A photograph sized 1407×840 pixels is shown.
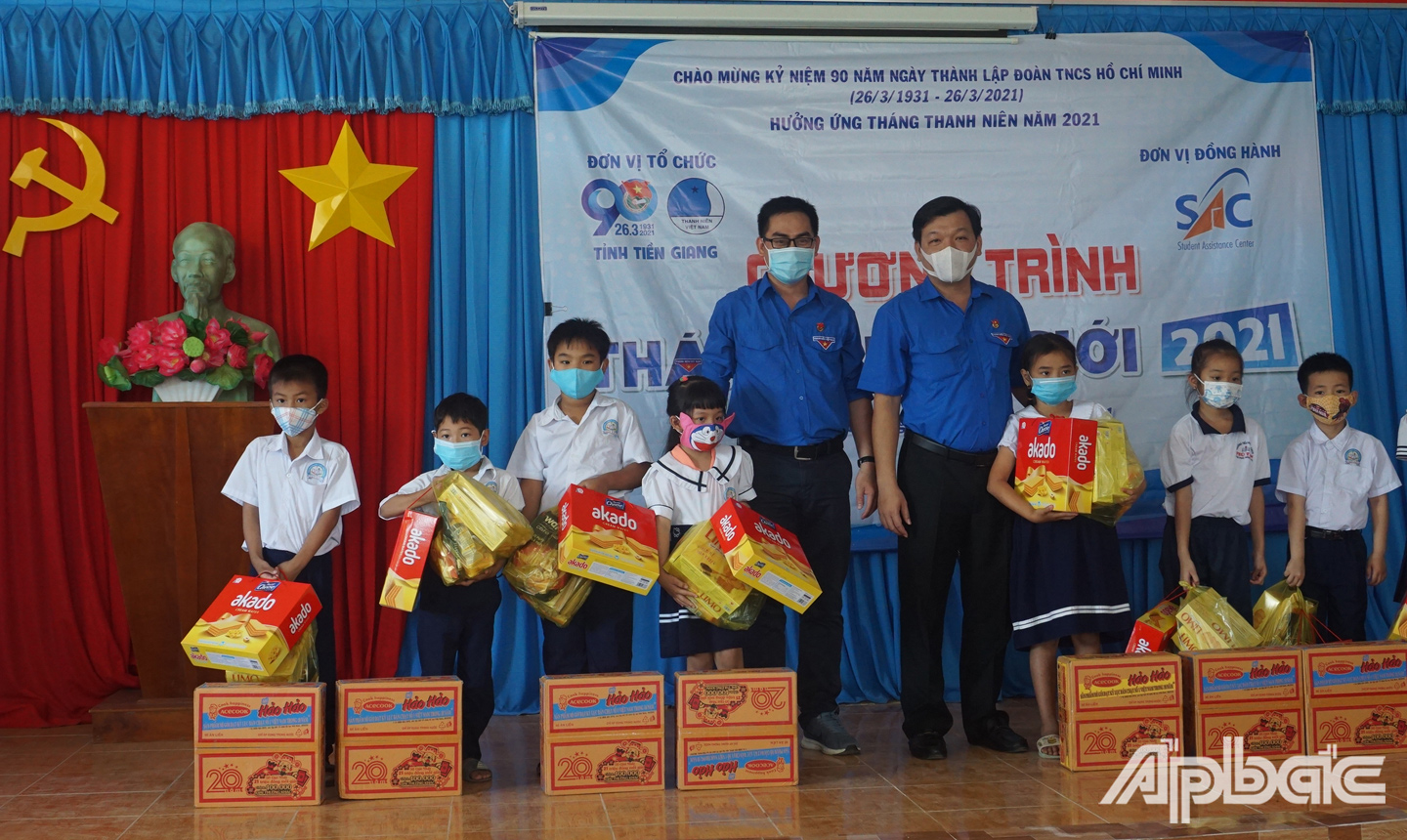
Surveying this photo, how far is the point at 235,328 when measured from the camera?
3.87m

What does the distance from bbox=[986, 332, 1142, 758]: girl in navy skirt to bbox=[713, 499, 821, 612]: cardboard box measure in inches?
26.2

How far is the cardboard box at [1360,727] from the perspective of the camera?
10.3 feet

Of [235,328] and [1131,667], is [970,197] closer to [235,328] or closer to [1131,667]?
[1131,667]

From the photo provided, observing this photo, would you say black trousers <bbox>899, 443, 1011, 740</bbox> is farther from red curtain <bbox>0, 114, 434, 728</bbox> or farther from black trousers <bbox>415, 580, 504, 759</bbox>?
red curtain <bbox>0, 114, 434, 728</bbox>

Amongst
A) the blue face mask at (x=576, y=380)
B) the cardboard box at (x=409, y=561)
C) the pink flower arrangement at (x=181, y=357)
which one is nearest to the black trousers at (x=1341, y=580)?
the blue face mask at (x=576, y=380)

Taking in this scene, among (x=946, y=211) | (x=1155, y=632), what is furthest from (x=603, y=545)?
(x=1155, y=632)

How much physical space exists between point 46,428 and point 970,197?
3.48m

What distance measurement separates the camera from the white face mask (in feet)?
10.9

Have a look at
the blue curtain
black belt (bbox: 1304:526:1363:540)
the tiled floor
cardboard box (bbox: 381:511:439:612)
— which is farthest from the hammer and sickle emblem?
black belt (bbox: 1304:526:1363:540)

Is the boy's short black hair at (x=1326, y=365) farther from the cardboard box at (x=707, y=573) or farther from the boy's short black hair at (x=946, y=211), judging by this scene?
the cardboard box at (x=707, y=573)

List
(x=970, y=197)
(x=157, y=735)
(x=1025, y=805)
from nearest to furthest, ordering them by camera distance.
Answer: (x=1025, y=805), (x=157, y=735), (x=970, y=197)

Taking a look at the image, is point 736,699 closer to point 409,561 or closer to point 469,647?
point 469,647

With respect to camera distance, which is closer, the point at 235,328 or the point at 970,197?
the point at 235,328

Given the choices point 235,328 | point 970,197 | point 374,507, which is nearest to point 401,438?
point 374,507
